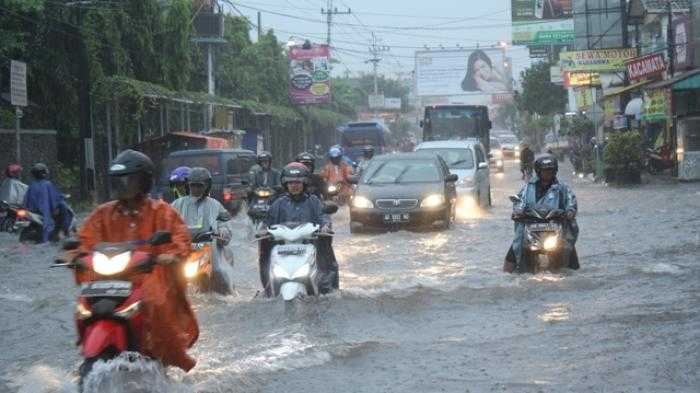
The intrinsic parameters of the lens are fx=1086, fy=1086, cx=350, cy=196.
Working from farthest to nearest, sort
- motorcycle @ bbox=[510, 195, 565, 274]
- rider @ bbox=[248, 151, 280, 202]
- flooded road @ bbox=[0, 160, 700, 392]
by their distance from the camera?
rider @ bbox=[248, 151, 280, 202] → motorcycle @ bbox=[510, 195, 565, 274] → flooded road @ bbox=[0, 160, 700, 392]

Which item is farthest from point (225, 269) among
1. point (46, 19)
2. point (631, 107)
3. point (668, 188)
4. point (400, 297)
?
point (631, 107)

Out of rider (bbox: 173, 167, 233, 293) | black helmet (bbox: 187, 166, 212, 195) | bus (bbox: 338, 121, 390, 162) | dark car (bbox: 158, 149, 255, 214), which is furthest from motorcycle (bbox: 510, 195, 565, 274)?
bus (bbox: 338, 121, 390, 162)

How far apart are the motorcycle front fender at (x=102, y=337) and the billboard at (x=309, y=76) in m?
51.1

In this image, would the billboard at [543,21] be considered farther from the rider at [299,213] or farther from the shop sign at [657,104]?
the rider at [299,213]

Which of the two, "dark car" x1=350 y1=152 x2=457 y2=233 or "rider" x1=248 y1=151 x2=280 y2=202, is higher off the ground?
"rider" x1=248 y1=151 x2=280 y2=202

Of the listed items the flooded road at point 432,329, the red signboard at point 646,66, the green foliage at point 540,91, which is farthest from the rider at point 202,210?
the green foliage at point 540,91

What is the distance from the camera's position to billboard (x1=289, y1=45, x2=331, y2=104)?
56.7m

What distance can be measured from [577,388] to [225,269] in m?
5.23

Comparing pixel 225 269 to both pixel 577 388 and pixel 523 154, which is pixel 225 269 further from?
pixel 523 154

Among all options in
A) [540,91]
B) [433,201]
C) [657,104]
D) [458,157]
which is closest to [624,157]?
[657,104]

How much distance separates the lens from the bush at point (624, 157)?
106ft

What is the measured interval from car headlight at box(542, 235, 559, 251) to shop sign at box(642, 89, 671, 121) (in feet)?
72.5

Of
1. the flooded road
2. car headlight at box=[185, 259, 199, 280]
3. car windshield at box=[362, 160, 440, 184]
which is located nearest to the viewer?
the flooded road

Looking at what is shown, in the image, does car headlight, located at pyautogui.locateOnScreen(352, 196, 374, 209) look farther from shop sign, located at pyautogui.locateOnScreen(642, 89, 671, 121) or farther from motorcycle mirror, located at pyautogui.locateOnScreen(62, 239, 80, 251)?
shop sign, located at pyautogui.locateOnScreen(642, 89, 671, 121)
